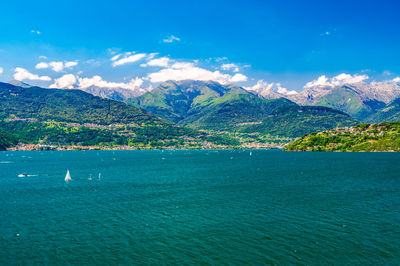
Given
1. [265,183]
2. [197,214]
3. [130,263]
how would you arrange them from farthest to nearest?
[265,183] → [197,214] → [130,263]

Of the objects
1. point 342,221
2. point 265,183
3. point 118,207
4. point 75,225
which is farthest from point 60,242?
point 265,183

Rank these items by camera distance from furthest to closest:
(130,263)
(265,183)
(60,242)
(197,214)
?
(265,183)
(197,214)
(60,242)
(130,263)

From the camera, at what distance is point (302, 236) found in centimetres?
4366

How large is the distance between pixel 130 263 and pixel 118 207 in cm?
3249

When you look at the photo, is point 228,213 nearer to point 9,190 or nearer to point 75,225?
point 75,225

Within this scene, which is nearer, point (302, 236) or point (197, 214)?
point (302, 236)

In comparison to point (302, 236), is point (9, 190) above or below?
below

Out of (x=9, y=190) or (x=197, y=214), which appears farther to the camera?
(x=9, y=190)

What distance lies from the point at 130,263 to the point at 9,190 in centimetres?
8104

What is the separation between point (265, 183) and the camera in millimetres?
101562

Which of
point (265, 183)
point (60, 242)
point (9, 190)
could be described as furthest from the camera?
point (265, 183)

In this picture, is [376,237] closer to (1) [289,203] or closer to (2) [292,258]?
(2) [292,258]

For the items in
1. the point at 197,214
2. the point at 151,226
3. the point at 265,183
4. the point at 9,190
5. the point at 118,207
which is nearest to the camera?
the point at 151,226

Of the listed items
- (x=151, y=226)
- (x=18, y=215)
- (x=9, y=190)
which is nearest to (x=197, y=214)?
(x=151, y=226)
